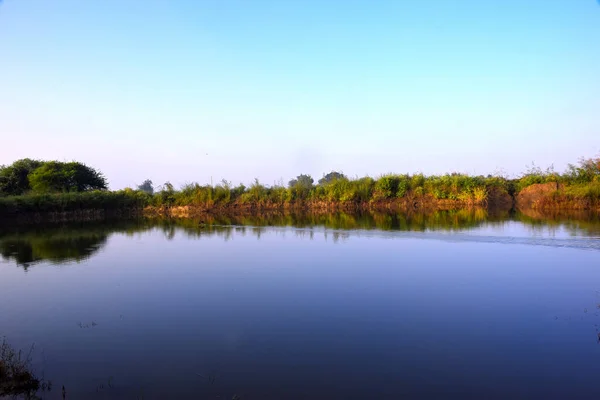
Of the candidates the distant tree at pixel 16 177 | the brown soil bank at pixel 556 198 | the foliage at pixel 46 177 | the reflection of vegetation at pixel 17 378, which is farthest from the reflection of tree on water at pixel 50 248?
the distant tree at pixel 16 177

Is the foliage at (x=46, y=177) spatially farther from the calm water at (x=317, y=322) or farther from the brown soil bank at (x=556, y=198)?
the brown soil bank at (x=556, y=198)

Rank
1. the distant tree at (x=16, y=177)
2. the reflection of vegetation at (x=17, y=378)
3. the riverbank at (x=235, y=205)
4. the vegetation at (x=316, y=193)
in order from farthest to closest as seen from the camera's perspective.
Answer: the distant tree at (x=16, y=177), the vegetation at (x=316, y=193), the riverbank at (x=235, y=205), the reflection of vegetation at (x=17, y=378)

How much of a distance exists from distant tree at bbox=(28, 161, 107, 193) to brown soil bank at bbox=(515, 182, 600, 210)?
3675 centimetres

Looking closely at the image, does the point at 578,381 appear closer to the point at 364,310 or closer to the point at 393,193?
the point at 364,310

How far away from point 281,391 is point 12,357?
3480mm

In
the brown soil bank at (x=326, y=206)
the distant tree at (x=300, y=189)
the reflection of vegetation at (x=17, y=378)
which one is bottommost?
the reflection of vegetation at (x=17, y=378)

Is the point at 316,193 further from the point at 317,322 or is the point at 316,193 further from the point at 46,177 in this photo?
the point at 317,322

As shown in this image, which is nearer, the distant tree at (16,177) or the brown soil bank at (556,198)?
the brown soil bank at (556,198)

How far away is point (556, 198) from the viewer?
98.6 ft

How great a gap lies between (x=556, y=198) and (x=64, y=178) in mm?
40869

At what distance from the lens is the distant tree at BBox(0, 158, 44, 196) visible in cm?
4288

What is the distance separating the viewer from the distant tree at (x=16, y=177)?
141ft

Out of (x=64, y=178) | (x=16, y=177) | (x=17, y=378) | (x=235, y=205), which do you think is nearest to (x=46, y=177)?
(x=64, y=178)

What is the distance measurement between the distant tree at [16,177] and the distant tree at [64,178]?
1.65 m
